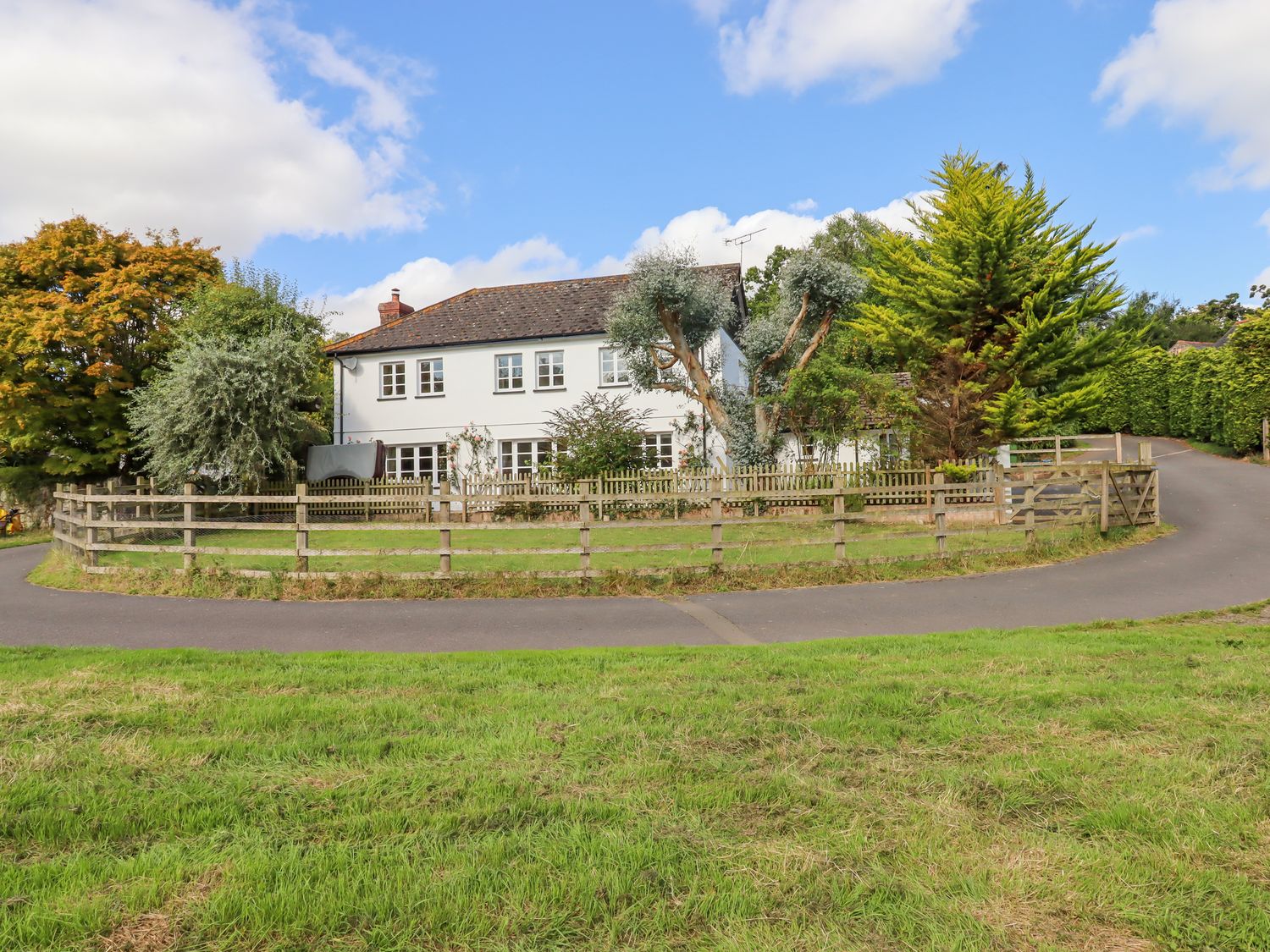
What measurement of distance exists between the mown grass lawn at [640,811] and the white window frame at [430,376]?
1050 inches

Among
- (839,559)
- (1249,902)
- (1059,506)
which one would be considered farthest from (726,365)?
(1249,902)

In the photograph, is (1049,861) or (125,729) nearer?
(1049,861)

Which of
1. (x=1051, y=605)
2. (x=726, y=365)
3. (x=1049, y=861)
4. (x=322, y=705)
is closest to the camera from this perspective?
(x=1049, y=861)

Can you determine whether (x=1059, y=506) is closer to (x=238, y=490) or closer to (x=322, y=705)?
(x=322, y=705)

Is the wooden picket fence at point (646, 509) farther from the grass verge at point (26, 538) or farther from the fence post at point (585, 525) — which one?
the grass verge at point (26, 538)

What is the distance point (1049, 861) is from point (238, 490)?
28.4m

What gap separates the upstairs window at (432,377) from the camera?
3203 centimetres

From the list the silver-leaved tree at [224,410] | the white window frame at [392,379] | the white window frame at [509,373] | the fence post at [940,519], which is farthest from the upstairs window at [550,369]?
the fence post at [940,519]

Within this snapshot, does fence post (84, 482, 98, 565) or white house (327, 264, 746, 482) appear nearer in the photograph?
fence post (84, 482, 98, 565)

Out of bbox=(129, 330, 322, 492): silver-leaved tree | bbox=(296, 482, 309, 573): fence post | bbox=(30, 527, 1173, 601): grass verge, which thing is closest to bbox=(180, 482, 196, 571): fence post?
bbox=(30, 527, 1173, 601): grass verge

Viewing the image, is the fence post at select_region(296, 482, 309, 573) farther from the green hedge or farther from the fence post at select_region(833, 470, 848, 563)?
the green hedge

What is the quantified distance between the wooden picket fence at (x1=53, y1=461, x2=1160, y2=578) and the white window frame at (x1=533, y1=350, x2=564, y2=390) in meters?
5.04

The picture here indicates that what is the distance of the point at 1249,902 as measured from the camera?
9.37ft

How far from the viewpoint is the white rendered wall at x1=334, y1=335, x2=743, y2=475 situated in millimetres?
29891
